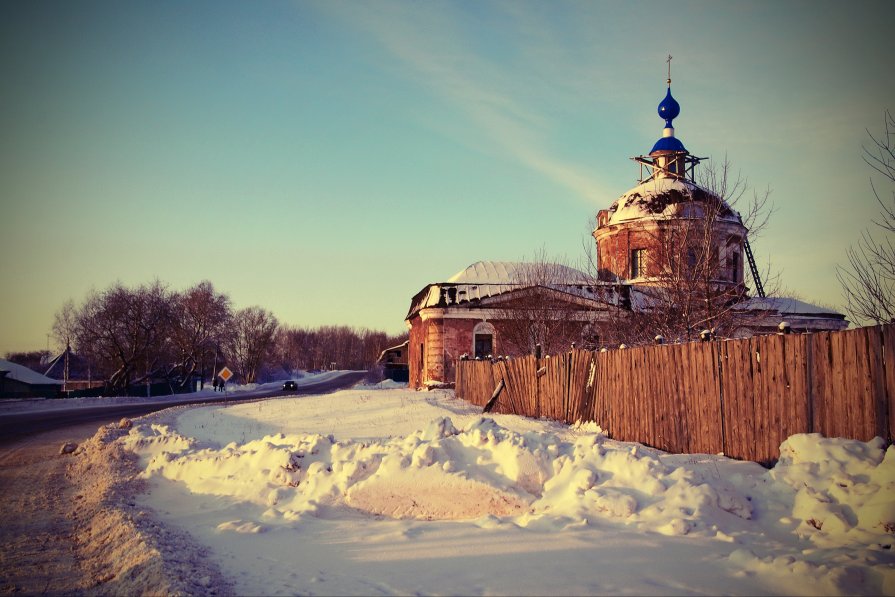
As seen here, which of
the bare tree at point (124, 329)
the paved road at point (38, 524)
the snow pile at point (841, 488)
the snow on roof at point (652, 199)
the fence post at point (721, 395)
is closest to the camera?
the snow pile at point (841, 488)

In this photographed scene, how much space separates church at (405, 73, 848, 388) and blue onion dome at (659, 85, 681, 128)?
60 millimetres

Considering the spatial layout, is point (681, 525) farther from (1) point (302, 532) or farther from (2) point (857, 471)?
(1) point (302, 532)

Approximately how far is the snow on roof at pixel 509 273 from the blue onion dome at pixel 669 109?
475 inches

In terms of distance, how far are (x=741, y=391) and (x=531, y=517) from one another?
11.9 ft

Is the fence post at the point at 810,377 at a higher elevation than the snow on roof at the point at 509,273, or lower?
lower

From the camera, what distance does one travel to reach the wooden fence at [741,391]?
22.5 ft

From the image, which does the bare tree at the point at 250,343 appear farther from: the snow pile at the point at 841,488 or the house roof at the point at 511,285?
the snow pile at the point at 841,488

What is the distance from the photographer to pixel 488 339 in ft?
105

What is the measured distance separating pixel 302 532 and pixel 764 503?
5.02m

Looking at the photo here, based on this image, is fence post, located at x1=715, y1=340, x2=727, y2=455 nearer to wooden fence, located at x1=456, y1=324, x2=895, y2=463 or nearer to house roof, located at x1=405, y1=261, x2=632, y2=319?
wooden fence, located at x1=456, y1=324, x2=895, y2=463

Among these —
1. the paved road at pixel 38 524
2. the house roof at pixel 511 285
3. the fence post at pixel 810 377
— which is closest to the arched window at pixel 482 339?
the house roof at pixel 511 285

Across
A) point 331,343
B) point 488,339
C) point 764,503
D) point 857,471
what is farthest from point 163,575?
point 331,343

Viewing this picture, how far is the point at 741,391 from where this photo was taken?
28.3 feet

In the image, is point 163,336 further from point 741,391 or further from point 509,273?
point 741,391
